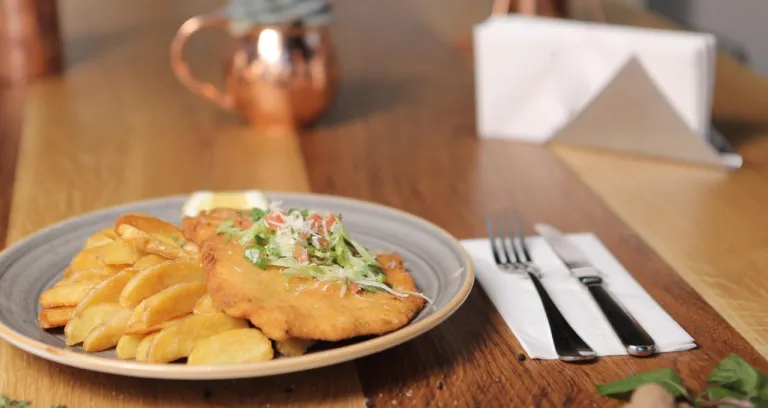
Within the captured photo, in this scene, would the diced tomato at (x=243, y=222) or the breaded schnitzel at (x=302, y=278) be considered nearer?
the breaded schnitzel at (x=302, y=278)

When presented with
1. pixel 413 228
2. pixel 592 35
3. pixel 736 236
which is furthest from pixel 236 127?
pixel 736 236

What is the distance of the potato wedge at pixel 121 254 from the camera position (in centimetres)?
106

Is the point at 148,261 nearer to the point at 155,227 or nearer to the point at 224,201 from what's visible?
the point at 155,227

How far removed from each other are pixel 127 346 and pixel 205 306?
0.08 m

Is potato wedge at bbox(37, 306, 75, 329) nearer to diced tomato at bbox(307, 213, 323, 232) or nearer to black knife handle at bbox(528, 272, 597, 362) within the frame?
diced tomato at bbox(307, 213, 323, 232)

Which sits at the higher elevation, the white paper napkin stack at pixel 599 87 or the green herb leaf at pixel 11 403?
the white paper napkin stack at pixel 599 87

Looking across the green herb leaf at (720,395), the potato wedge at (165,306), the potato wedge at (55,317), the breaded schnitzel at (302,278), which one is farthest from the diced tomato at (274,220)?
the green herb leaf at (720,395)

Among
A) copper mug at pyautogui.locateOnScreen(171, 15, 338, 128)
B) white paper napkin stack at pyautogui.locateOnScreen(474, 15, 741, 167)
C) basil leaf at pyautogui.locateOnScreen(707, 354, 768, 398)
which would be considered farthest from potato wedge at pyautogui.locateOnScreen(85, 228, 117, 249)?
white paper napkin stack at pyautogui.locateOnScreen(474, 15, 741, 167)

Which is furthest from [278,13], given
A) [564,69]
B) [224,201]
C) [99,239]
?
[99,239]

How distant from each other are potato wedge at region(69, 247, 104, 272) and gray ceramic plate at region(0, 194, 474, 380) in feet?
0.15

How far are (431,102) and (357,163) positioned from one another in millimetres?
470

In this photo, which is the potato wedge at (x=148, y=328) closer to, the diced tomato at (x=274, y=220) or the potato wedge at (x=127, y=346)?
the potato wedge at (x=127, y=346)

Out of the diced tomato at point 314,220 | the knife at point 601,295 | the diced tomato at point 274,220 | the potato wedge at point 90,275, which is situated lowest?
the knife at point 601,295

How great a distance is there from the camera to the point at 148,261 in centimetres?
106
